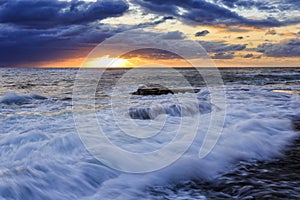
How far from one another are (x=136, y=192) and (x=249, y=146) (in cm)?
269

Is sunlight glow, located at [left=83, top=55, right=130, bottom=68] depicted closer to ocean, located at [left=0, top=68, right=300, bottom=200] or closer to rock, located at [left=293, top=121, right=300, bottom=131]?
ocean, located at [left=0, top=68, right=300, bottom=200]

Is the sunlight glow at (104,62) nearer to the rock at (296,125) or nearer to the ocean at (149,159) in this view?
the ocean at (149,159)

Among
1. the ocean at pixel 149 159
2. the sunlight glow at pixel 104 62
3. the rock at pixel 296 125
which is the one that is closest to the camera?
the ocean at pixel 149 159

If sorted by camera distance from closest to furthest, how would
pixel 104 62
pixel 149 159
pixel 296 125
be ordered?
pixel 149 159 → pixel 104 62 → pixel 296 125

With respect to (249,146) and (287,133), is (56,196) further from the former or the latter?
(287,133)

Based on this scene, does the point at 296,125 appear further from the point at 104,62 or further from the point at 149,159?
the point at 104,62

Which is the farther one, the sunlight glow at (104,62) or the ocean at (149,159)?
the sunlight glow at (104,62)

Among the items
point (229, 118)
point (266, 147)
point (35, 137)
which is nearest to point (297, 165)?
point (266, 147)

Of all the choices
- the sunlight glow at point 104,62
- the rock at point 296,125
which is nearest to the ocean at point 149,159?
the rock at point 296,125

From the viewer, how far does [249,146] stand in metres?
5.32

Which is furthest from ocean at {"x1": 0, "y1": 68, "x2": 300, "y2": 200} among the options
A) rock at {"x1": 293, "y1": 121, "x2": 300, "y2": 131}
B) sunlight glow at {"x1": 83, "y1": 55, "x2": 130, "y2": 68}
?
sunlight glow at {"x1": 83, "y1": 55, "x2": 130, "y2": 68}

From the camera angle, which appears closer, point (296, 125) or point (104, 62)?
point (104, 62)

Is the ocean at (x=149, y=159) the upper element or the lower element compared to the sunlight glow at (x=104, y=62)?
lower

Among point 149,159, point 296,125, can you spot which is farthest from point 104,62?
point 296,125
